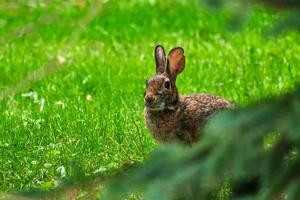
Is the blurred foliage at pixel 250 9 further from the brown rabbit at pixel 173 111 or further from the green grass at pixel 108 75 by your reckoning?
the brown rabbit at pixel 173 111

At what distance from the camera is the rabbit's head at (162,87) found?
5.34 meters

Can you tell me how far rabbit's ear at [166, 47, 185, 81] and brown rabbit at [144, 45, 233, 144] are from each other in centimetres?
18

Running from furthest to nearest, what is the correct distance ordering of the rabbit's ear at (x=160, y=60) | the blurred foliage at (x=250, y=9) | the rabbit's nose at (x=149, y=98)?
the rabbit's ear at (x=160, y=60), the rabbit's nose at (x=149, y=98), the blurred foliage at (x=250, y=9)

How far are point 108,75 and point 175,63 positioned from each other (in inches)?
108

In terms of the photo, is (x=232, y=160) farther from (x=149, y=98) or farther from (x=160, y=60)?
(x=160, y=60)

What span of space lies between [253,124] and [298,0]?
1.37 feet

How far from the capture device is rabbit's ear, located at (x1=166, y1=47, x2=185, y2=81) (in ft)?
18.7

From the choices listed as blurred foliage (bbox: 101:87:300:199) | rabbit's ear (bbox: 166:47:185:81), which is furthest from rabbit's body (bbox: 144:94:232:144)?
blurred foliage (bbox: 101:87:300:199)

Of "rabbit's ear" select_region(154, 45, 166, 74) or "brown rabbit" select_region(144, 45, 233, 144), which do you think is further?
"rabbit's ear" select_region(154, 45, 166, 74)

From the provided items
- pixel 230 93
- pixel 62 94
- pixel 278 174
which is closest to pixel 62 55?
pixel 62 94

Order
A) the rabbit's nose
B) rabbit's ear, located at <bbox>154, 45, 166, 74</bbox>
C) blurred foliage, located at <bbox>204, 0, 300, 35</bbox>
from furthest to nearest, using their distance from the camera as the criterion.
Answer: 1. rabbit's ear, located at <bbox>154, 45, 166, 74</bbox>
2. the rabbit's nose
3. blurred foliage, located at <bbox>204, 0, 300, 35</bbox>

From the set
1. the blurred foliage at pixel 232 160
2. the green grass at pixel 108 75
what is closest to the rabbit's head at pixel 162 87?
the green grass at pixel 108 75

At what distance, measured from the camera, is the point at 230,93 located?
7.66 meters

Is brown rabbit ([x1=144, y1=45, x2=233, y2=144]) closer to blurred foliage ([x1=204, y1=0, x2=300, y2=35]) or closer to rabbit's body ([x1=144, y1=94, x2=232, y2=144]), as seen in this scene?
rabbit's body ([x1=144, y1=94, x2=232, y2=144])
